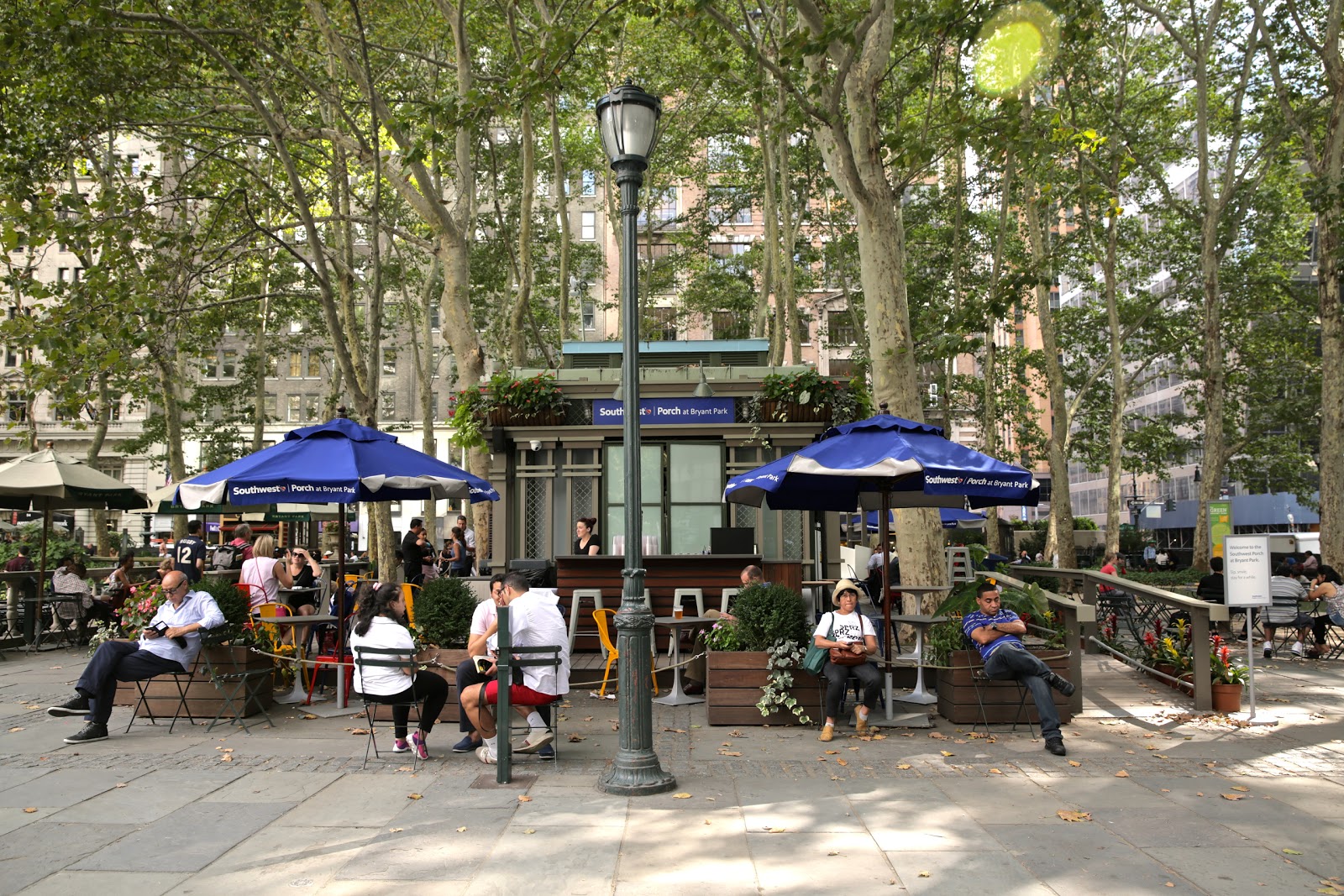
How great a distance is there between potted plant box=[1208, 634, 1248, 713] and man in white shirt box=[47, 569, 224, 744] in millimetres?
9390

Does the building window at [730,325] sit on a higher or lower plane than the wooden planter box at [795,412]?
higher

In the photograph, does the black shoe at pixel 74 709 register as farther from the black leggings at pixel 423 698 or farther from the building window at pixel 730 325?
the building window at pixel 730 325

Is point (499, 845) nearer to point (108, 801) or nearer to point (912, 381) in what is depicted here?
point (108, 801)

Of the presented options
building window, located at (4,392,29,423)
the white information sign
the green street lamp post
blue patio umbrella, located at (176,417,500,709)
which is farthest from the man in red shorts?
building window, located at (4,392,29,423)

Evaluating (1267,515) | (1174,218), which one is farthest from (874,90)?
(1267,515)

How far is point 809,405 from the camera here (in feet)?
46.1

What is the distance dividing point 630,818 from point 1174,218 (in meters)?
Result: 32.4

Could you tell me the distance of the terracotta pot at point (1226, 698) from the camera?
9883 mm

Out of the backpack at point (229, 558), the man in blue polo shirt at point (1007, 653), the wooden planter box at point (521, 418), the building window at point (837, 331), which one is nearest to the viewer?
the man in blue polo shirt at point (1007, 653)

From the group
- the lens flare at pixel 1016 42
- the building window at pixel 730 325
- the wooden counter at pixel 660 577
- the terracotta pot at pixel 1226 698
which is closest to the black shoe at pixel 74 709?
the wooden counter at pixel 660 577

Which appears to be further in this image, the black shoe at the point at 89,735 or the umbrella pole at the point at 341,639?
the umbrella pole at the point at 341,639

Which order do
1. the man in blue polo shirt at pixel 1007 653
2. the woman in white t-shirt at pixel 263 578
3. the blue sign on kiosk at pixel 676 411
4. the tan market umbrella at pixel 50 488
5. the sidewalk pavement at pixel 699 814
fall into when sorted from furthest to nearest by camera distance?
the blue sign on kiosk at pixel 676 411, the tan market umbrella at pixel 50 488, the woman in white t-shirt at pixel 263 578, the man in blue polo shirt at pixel 1007 653, the sidewalk pavement at pixel 699 814

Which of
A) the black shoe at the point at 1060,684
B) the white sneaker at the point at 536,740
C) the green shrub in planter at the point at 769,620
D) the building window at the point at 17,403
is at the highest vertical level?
the building window at the point at 17,403

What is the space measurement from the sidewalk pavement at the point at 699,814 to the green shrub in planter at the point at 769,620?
80cm
